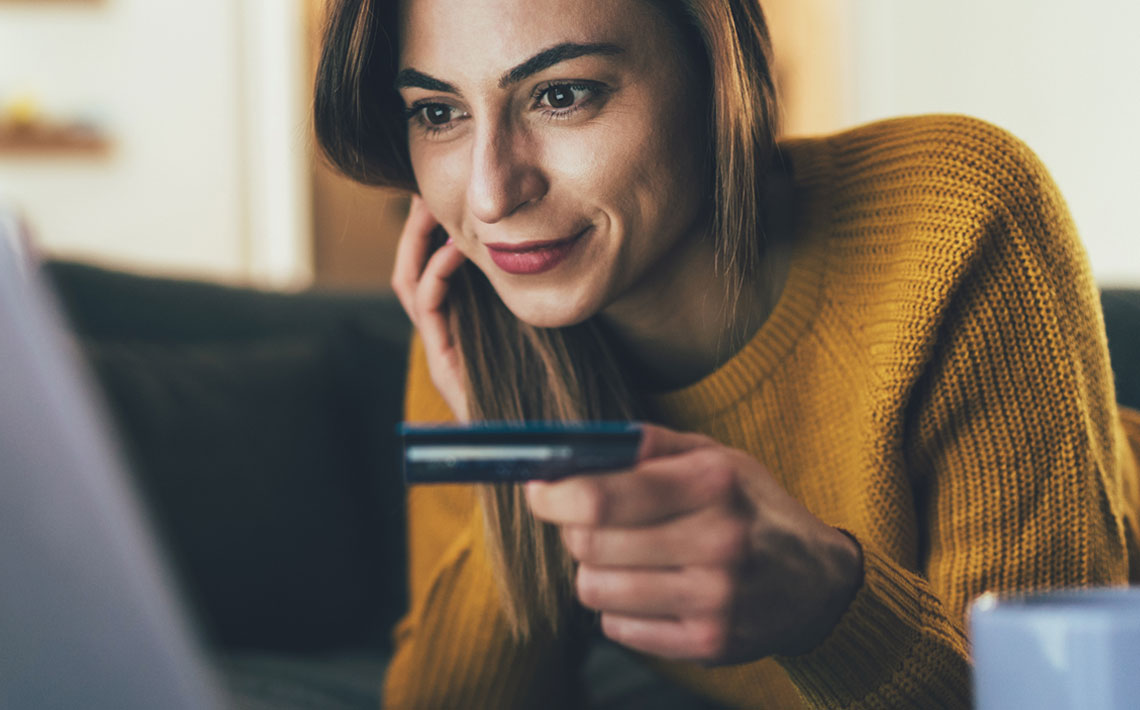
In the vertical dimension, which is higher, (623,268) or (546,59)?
(546,59)

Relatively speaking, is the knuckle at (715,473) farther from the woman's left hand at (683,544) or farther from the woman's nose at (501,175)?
the woman's nose at (501,175)

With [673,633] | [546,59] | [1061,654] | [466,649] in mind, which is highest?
[546,59]

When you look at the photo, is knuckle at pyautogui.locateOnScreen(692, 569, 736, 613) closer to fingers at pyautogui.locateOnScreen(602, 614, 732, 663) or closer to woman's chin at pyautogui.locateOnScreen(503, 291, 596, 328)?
fingers at pyautogui.locateOnScreen(602, 614, 732, 663)

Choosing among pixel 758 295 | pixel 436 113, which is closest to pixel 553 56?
pixel 436 113

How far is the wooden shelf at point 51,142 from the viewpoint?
3.30 metres

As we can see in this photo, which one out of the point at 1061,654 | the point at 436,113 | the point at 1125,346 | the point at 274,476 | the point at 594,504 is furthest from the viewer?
the point at 274,476

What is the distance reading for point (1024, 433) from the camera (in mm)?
A: 853

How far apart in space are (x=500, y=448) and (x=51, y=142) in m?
3.41

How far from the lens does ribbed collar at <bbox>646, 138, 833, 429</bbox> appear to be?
96cm

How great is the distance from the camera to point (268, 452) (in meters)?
1.50

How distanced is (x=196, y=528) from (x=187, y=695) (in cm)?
117

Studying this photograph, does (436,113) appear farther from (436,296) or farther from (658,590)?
(658,590)

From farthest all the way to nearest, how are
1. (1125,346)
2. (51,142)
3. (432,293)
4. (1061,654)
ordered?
(51,142)
(1125,346)
(432,293)
(1061,654)

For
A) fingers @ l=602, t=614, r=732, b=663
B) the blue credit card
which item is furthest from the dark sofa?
the blue credit card
